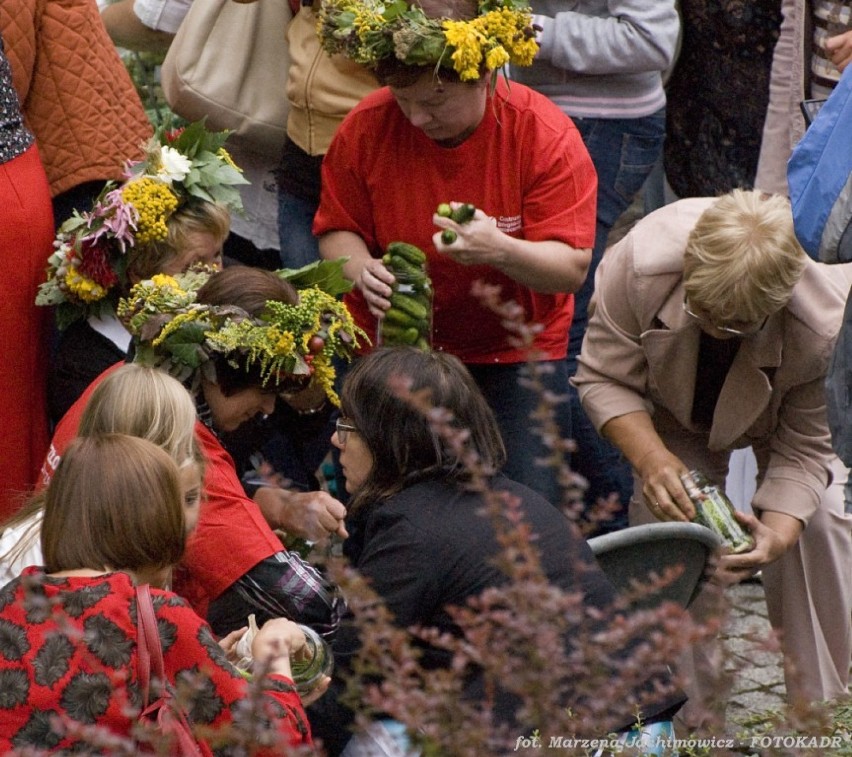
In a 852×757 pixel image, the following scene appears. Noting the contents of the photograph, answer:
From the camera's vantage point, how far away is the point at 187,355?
3430mm

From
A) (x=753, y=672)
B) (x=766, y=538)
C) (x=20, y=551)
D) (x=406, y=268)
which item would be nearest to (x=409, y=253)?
(x=406, y=268)

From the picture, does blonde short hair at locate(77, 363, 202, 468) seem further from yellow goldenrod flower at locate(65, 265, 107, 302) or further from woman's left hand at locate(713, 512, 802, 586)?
woman's left hand at locate(713, 512, 802, 586)

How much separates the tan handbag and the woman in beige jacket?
137 cm

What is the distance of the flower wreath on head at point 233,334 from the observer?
11.3 ft

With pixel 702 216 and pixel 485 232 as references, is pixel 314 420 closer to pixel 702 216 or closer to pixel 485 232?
pixel 485 232

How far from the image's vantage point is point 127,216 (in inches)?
148

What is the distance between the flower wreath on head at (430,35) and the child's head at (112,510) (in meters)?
1.68

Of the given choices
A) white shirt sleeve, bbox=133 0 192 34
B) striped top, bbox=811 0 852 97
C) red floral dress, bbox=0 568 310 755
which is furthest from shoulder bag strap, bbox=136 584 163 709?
white shirt sleeve, bbox=133 0 192 34

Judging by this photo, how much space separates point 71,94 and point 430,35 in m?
1.07

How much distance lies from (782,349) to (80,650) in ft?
7.77

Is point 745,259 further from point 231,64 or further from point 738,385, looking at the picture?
point 231,64

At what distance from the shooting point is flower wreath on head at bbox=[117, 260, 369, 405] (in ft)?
11.3

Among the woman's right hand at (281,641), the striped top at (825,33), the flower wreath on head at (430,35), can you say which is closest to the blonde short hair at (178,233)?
the flower wreath on head at (430,35)

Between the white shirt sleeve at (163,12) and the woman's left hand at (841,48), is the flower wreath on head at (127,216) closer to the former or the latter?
the white shirt sleeve at (163,12)
